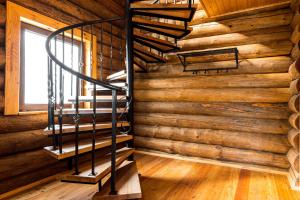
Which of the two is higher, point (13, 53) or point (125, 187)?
point (13, 53)

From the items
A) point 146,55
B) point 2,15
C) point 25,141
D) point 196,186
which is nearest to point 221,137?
point 196,186

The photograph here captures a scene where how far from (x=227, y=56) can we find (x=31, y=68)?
10.6 feet

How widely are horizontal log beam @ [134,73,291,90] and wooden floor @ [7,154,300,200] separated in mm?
1430

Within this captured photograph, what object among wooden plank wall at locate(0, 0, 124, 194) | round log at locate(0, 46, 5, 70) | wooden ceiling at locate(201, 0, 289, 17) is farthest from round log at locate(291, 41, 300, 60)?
round log at locate(0, 46, 5, 70)

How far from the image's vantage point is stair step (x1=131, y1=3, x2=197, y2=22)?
2594 mm

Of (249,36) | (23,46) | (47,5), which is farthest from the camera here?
(249,36)

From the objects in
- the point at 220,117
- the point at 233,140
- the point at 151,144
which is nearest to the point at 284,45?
the point at 220,117

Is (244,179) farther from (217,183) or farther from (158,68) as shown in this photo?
(158,68)

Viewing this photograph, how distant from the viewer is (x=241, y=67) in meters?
3.39

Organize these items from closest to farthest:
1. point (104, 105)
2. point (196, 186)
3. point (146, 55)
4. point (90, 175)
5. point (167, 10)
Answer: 1. point (90, 175)
2. point (196, 186)
3. point (167, 10)
4. point (146, 55)
5. point (104, 105)

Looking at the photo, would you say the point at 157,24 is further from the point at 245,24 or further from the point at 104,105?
the point at 104,105

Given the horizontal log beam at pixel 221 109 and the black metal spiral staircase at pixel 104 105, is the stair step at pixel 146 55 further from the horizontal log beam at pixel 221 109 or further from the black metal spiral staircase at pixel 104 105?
the horizontal log beam at pixel 221 109

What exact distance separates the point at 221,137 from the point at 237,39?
5.88 ft

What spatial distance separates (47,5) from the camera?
2.86 meters
